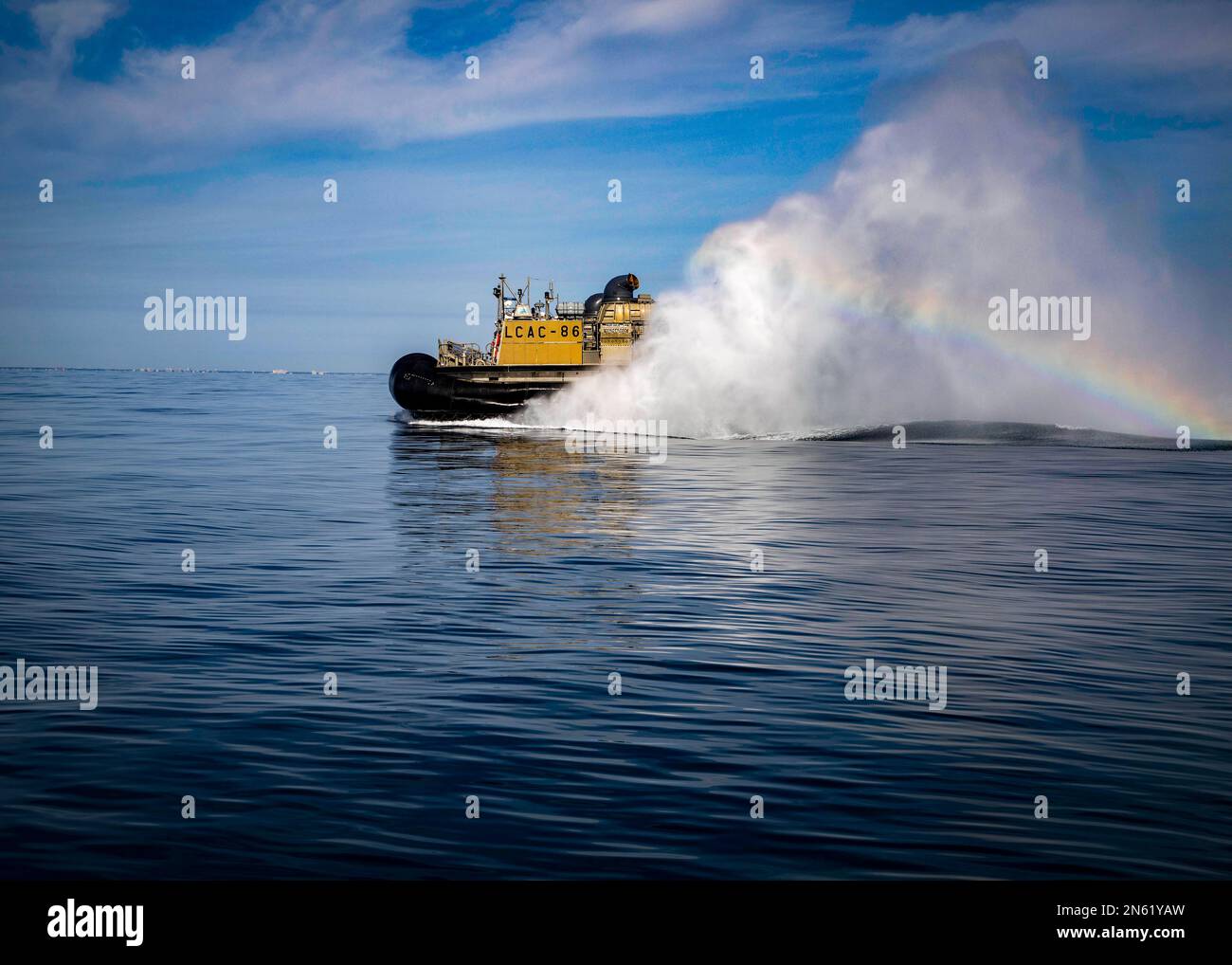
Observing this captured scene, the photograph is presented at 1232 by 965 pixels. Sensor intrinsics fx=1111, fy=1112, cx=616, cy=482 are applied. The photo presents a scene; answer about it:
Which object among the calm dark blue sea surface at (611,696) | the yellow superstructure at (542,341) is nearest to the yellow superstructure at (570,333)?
the yellow superstructure at (542,341)

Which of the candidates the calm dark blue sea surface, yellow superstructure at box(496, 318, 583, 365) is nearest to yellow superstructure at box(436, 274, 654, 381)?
yellow superstructure at box(496, 318, 583, 365)

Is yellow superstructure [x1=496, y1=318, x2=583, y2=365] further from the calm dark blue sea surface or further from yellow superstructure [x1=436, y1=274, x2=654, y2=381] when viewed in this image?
the calm dark blue sea surface

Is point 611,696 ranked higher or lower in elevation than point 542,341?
lower

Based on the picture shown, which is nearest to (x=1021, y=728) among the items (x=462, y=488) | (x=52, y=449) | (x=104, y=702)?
(x=104, y=702)

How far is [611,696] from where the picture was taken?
9.17 m

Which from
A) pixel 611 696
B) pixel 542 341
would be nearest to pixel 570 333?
pixel 542 341

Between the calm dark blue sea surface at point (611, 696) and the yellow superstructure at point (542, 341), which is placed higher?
the yellow superstructure at point (542, 341)

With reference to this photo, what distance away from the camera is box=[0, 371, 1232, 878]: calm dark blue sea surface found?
6.07m

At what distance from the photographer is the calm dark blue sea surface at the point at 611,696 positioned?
6.07 metres

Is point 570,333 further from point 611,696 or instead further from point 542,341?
point 611,696

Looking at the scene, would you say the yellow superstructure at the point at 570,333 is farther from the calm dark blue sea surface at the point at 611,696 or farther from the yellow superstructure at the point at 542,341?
the calm dark blue sea surface at the point at 611,696

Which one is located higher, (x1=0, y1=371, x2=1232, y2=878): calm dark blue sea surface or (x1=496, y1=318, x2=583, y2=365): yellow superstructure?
(x1=496, y1=318, x2=583, y2=365): yellow superstructure

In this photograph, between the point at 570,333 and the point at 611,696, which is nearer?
the point at 611,696

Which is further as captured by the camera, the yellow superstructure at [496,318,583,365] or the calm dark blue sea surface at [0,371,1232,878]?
the yellow superstructure at [496,318,583,365]
